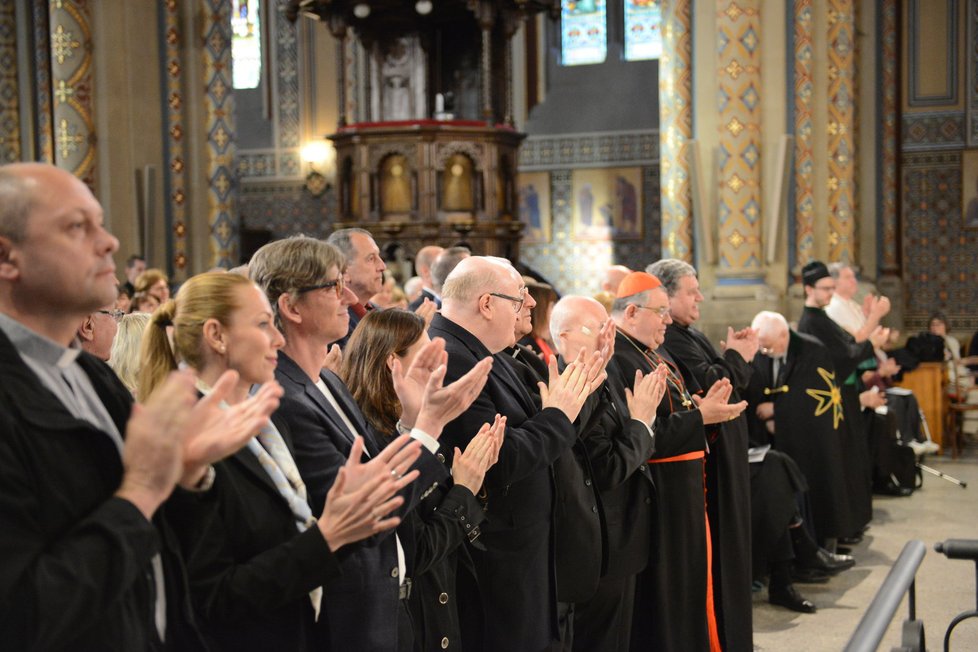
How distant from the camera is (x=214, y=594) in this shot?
6.87 ft

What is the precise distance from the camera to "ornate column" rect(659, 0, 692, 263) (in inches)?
451

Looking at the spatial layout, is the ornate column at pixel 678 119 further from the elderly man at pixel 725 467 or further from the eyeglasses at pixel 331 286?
the eyeglasses at pixel 331 286

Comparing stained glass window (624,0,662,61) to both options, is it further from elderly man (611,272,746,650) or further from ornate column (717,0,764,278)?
elderly man (611,272,746,650)

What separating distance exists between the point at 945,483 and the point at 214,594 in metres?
8.60

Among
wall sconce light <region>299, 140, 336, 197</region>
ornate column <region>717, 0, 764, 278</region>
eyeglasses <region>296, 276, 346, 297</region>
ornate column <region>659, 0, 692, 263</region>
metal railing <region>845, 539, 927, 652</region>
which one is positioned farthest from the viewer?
wall sconce light <region>299, 140, 336, 197</region>

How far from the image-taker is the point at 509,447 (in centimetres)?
318

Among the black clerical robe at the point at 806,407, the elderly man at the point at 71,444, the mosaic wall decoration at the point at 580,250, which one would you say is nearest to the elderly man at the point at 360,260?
the elderly man at the point at 71,444

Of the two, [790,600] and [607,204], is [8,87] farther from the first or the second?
[790,600]

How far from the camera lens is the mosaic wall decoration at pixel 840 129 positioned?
11.8 meters

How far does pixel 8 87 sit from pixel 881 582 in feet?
32.3

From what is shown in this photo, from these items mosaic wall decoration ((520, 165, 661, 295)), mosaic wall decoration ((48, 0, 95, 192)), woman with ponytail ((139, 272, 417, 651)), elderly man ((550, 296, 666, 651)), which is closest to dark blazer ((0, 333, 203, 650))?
woman with ponytail ((139, 272, 417, 651))

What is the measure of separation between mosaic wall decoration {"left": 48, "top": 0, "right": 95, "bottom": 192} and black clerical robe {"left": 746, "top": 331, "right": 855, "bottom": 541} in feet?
22.5

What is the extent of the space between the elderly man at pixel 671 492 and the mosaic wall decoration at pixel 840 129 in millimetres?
7759

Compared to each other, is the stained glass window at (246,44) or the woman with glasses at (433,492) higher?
the stained glass window at (246,44)
